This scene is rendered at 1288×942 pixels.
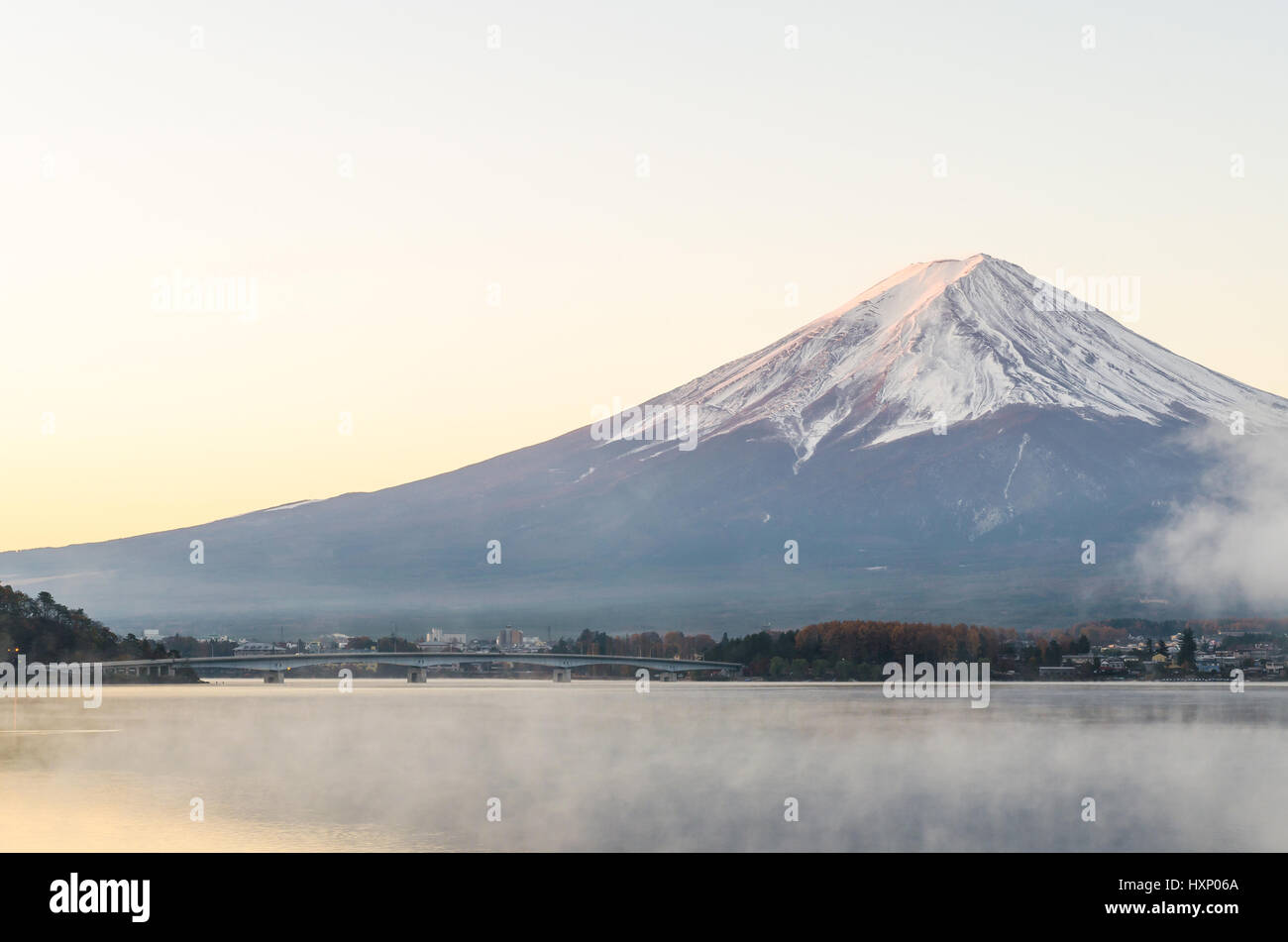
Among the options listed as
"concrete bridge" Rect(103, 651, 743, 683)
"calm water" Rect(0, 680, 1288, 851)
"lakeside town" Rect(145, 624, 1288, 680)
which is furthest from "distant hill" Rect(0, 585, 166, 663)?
"calm water" Rect(0, 680, 1288, 851)

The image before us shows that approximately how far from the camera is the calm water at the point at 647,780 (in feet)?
132

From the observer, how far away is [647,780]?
52.5 metres

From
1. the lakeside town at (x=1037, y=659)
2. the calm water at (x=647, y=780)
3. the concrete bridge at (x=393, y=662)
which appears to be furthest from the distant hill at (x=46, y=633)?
the calm water at (x=647, y=780)

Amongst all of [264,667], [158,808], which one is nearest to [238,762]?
[158,808]

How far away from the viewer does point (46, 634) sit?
13800 centimetres

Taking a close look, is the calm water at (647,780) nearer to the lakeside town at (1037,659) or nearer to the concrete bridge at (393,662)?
the concrete bridge at (393,662)

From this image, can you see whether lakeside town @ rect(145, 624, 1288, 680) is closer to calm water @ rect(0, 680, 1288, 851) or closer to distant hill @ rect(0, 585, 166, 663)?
distant hill @ rect(0, 585, 166, 663)

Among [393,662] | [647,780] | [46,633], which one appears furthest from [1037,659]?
[647,780]

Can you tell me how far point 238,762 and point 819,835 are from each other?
87.3ft

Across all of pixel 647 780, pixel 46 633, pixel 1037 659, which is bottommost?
pixel 1037 659

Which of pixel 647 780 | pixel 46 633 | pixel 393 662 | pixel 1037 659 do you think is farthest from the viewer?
pixel 1037 659

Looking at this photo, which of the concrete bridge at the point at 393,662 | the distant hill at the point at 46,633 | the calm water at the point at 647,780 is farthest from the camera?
the concrete bridge at the point at 393,662

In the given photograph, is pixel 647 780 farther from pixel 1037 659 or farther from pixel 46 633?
pixel 1037 659

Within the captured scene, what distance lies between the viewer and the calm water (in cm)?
4009
